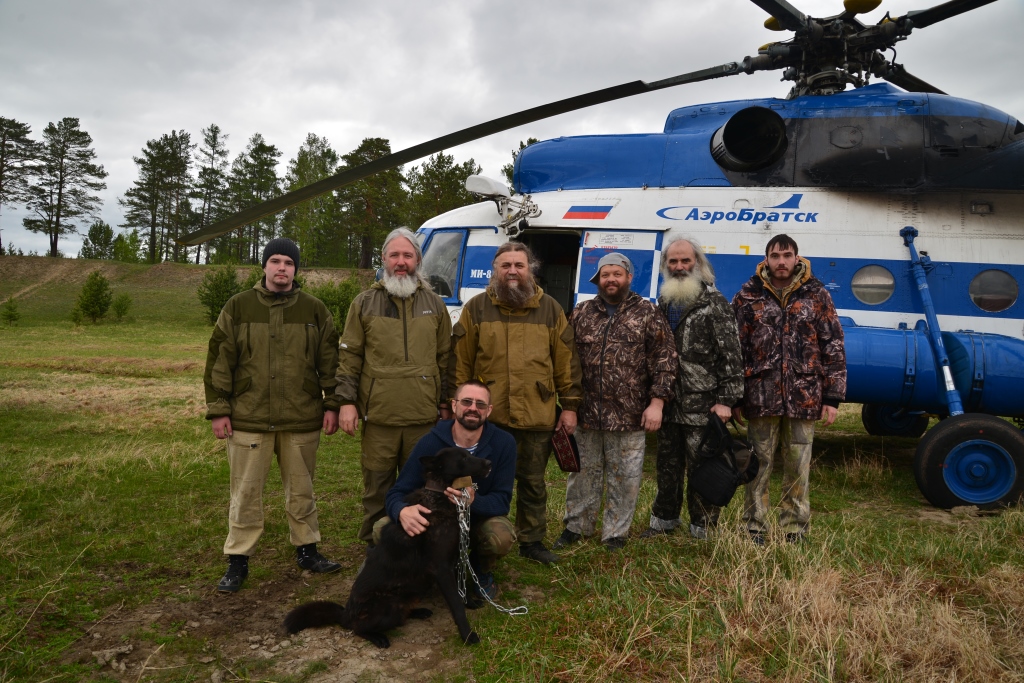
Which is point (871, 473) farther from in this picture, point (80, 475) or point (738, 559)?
point (80, 475)

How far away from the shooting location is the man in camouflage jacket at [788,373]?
160 inches

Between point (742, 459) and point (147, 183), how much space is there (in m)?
55.9

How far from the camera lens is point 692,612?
303cm

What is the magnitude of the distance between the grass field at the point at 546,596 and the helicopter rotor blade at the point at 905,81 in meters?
3.94

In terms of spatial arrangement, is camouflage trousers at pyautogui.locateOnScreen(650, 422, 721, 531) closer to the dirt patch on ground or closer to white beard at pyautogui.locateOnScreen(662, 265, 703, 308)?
white beard at pyautogui.locateOnScreen(662, 265, 703, 308)

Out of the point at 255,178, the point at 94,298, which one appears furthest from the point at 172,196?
the point at 94,298

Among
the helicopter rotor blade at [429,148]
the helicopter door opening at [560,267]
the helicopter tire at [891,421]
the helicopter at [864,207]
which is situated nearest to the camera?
the helicopter rotor blade at [429,148]

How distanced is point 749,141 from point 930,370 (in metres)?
2.70

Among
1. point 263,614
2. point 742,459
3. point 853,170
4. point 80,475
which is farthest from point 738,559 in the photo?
point 80,475

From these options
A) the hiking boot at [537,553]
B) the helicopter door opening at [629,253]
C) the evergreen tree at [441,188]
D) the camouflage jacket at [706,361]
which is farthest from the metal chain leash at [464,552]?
the evergreen tree at [441,188]

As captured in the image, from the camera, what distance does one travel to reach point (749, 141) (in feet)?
20.4

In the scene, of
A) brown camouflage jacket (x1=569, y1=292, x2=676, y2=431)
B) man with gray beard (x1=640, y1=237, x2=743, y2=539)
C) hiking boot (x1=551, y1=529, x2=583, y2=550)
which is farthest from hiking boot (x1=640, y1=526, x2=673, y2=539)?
brown camouflage jacket (x1=569, y1=292, x2=676, y2=431)

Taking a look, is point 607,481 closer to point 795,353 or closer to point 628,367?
point 628,367

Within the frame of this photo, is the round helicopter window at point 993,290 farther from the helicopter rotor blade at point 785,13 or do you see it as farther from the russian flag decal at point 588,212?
the russian flag decal at point 588,212
